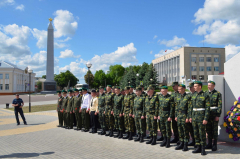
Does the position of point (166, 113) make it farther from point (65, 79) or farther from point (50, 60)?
point (65, 79)

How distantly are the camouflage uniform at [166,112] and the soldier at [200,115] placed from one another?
0.73m

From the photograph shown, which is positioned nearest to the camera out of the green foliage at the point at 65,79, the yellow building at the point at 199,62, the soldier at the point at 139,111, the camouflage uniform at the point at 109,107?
the soldier at the point at 139,111

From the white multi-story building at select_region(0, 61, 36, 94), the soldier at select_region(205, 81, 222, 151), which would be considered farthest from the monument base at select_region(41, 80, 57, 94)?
the soldier at select_region(205, 81, 222, 151)

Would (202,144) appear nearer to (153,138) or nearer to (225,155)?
(225,155)

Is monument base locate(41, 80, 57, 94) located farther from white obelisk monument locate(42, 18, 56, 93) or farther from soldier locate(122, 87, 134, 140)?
soldier locate(122, 87, 134, 140)

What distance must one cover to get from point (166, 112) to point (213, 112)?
1323 mm

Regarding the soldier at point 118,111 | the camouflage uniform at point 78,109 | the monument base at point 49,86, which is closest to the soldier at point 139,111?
the soldier at point 118,111

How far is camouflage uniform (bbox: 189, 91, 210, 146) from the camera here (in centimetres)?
570

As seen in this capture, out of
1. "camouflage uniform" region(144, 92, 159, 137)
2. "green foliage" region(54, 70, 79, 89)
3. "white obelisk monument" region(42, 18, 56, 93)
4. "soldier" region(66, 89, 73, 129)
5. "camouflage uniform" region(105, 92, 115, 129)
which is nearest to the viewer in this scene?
"camouflage uniform" region(144, 92, 159, 137)

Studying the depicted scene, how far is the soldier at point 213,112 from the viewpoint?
5723 millimetres

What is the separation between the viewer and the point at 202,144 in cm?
574

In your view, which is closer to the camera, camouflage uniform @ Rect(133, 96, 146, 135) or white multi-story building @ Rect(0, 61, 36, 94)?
camouflage uniform @ Rect(133, 96, 146, 135)

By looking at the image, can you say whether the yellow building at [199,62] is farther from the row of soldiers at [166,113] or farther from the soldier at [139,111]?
the soldier at [139,111]

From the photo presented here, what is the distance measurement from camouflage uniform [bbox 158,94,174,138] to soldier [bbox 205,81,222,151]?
108 cm
